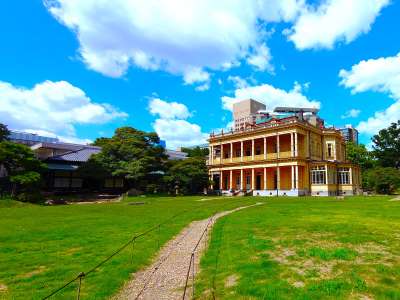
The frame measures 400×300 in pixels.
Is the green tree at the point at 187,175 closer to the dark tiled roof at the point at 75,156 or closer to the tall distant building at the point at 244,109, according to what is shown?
the dark tiled roof at the point at 75,156

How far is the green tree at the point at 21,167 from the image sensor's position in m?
28.7

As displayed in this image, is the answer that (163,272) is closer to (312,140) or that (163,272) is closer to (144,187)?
(144,187)

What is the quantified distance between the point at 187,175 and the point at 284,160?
14080 mm

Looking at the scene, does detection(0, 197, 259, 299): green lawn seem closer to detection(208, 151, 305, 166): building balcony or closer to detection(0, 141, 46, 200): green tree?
detection(0, 141, 46, 200): green tree

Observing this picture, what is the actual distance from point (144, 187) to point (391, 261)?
4000 cm

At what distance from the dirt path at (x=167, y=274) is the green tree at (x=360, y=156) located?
5598cm

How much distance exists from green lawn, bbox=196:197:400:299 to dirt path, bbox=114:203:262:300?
50 cm

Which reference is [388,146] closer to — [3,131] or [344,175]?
[344,175]

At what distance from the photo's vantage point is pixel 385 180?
44719mm

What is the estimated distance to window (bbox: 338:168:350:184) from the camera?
43.2m

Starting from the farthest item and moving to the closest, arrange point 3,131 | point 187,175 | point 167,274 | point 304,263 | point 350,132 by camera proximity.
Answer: point 350,132 < point 187,175 < point 3,131 < point 167,274 < point 304,263

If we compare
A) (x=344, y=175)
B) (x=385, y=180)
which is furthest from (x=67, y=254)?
(x=385, y=180)

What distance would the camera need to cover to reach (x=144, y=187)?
45.4 meters

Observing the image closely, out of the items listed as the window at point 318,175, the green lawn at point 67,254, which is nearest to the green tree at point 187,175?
the window at point 318,175
